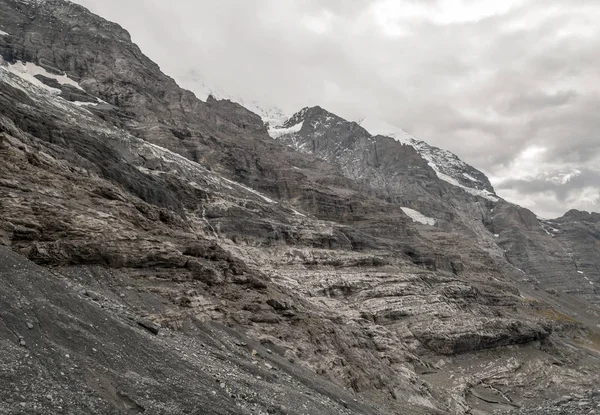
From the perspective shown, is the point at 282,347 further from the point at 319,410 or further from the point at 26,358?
the point at 26,358

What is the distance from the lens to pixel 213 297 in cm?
3991

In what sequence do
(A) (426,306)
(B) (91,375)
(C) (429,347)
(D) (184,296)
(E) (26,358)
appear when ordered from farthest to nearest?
(A) (426,306) → (C) (429,347) → (D) (184,296) → (B) (91,375) → (E) (26,358)

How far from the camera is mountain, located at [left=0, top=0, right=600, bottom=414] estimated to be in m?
21.6

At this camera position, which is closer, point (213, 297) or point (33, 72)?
point (213, 297)

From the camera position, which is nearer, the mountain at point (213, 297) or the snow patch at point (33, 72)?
the mountain at point (213, 297)

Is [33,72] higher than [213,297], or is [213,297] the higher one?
[33,72]

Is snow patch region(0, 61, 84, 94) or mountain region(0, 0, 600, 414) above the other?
snow patch region(0, 61, 84, 94)

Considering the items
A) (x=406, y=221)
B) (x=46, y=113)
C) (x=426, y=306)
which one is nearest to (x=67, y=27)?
(x=46, y=113)

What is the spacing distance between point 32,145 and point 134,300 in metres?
26.7

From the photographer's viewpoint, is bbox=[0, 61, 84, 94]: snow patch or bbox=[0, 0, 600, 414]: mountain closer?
bbox=[0, 0, 600, 414]: mountain

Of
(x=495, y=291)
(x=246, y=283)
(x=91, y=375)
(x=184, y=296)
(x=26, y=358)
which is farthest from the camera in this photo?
(x=495, y=291)

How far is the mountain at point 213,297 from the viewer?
70.7 feet

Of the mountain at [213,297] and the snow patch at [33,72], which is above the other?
the snow patch at [33,72]

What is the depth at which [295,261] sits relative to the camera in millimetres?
76438
